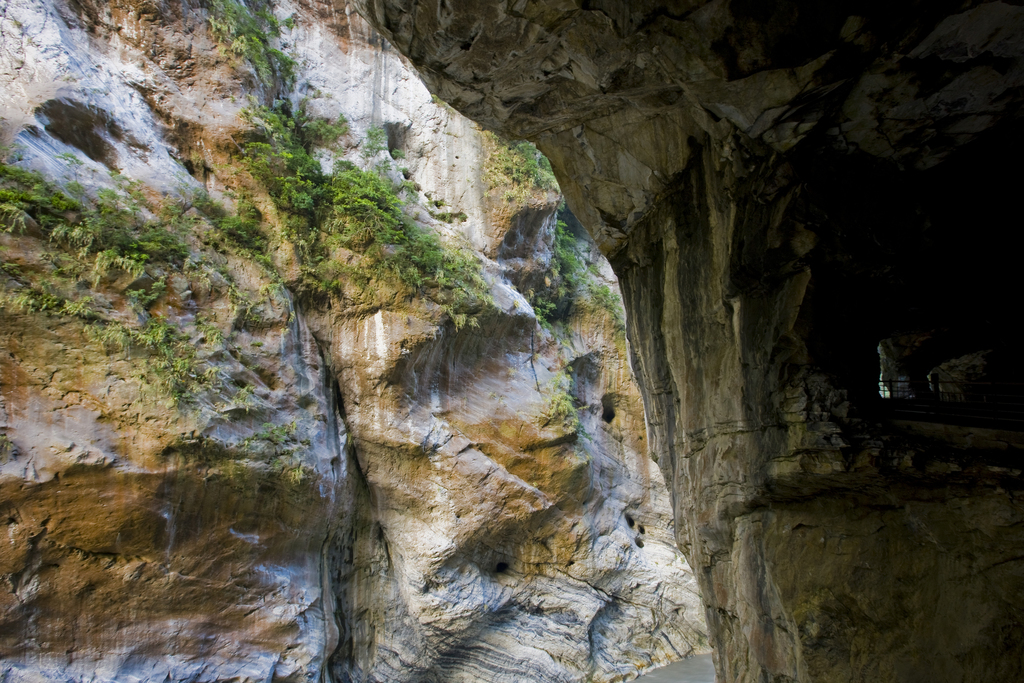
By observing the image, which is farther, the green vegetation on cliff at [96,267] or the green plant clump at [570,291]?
the green plant clump at [570,291]

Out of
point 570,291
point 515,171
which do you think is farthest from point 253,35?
point 570,291

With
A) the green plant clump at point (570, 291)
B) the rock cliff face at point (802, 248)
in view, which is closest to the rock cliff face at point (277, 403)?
the green plant clump at point (570, 291)

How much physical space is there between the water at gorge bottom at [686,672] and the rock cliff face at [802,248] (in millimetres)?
5396

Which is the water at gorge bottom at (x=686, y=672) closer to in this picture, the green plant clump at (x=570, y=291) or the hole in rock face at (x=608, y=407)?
the hole in rock face at (x=608, y=407)

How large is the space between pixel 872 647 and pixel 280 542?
7842 mm

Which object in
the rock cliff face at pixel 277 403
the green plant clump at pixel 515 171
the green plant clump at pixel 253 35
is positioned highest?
the green plant clump at pixel 253 35

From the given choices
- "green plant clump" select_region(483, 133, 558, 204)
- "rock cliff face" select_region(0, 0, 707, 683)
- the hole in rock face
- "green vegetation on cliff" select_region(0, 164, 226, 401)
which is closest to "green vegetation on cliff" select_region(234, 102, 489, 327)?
"rock cliff face" select_region(0, 0, 707, 683)

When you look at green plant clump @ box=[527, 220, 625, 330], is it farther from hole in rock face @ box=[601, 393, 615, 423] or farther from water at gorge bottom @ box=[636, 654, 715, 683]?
water at gorge bottom @ box=[636, 654, 715, 683]

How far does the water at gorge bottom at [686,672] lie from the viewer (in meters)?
10.7

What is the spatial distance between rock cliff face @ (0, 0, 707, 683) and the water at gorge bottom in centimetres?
35

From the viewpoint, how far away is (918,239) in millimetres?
4730

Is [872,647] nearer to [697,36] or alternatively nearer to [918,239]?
[918,239]

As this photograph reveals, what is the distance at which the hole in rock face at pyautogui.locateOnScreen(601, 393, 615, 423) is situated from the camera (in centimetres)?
1429

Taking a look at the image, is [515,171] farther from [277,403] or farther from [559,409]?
[277,403]
